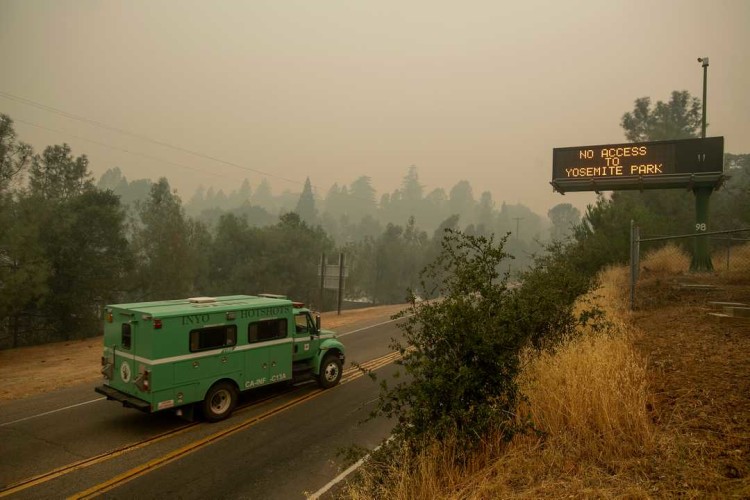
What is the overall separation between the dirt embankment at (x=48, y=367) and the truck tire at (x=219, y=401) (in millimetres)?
5979

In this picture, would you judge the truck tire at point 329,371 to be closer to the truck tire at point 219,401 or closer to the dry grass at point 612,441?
the truck tire at point 219,401

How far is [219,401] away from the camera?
32.9ft

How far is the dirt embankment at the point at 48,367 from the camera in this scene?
12.5 m

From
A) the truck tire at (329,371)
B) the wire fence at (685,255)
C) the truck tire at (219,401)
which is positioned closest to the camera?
the truck tire at (219,401)

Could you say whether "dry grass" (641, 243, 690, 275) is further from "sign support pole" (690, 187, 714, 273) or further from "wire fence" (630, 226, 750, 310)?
"sign support pole" (690, 187, 714, 273)

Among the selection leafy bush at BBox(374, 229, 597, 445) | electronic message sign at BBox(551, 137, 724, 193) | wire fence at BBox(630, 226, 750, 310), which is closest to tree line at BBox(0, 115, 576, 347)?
wire fence at BBox(630, 226, 750, 310)

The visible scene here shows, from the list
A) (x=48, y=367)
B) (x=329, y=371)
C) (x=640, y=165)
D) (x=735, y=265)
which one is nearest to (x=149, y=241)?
(x=48, y=367)

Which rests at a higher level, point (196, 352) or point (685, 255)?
point (685, 255)

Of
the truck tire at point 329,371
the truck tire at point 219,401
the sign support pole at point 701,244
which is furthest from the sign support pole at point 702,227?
the truck tire at point 219,401

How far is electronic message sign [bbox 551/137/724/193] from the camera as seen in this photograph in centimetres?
1927

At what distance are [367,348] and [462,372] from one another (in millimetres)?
12881

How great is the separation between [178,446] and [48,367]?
35.2ft

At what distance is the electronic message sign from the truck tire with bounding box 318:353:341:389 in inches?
594

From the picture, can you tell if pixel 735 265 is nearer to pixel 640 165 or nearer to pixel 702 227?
pixel 702 227
